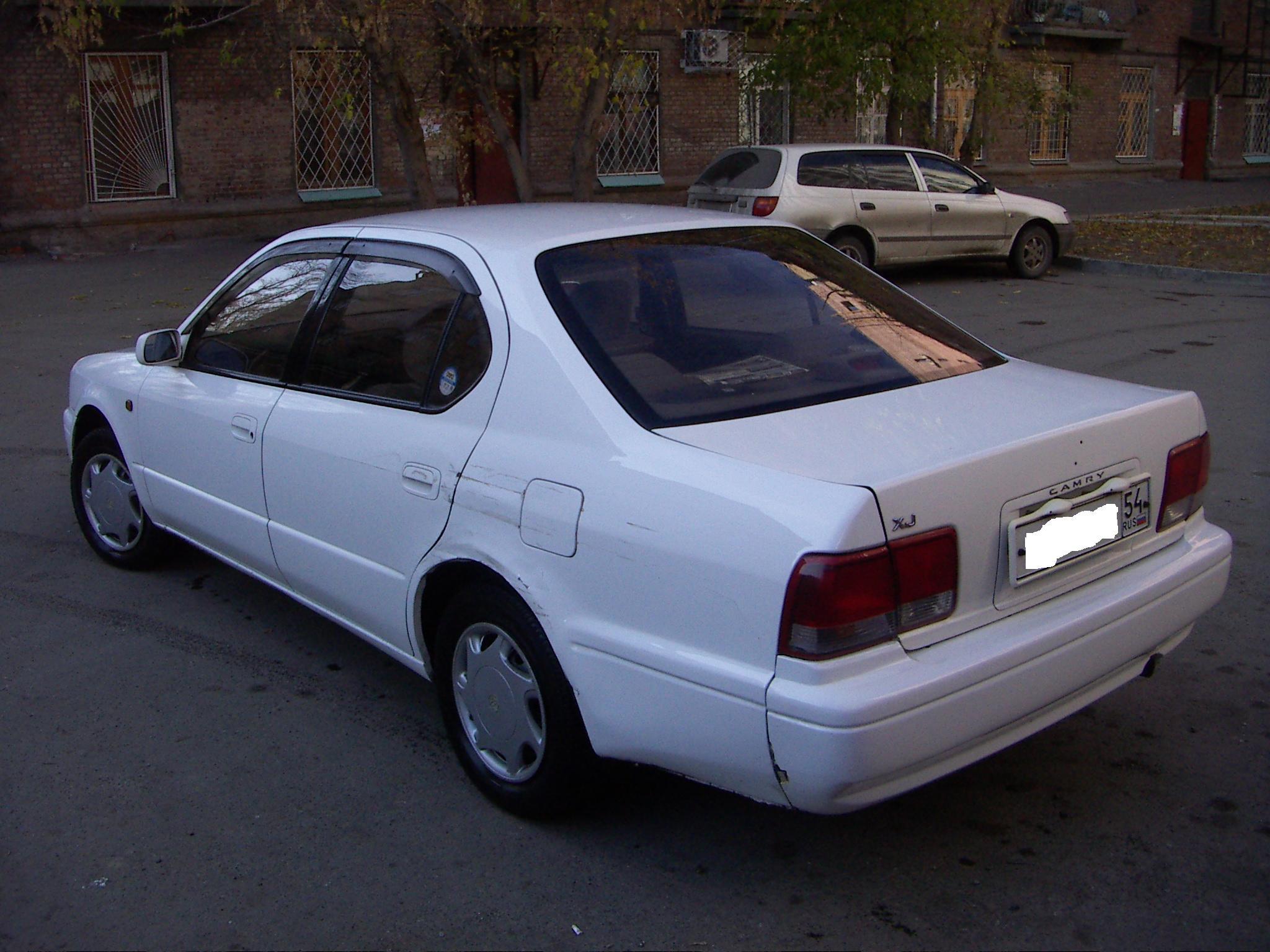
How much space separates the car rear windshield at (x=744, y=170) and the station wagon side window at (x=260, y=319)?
32.7 feet

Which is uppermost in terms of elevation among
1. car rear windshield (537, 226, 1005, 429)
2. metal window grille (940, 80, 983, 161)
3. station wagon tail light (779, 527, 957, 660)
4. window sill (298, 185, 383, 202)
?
metal window grille (940, 80, 983, 161)

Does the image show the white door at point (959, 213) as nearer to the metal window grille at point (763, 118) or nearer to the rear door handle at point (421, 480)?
the metal window grille at point (763, 118)

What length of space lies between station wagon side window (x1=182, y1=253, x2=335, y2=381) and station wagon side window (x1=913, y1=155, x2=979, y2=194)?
1133 cm

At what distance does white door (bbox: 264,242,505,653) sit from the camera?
3502 millimetres

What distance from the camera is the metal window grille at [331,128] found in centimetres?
1916

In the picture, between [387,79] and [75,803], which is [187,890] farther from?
[387,79]

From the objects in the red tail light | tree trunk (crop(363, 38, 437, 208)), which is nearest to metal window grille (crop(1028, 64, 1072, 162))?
the red tail light

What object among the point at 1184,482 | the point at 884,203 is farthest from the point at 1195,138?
the point at 1184,482

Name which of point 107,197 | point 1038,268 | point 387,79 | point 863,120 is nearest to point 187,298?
point 387,79

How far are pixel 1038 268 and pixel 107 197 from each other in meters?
12.9

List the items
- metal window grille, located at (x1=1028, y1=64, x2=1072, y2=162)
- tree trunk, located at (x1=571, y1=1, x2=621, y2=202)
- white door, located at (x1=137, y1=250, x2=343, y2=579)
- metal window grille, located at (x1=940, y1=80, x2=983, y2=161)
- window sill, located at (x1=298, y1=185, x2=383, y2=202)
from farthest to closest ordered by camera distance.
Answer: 1. metal window grille, located at (x1=1028, y1=64, x2=1072, y2=162)
2. metal window grille, located at (x1=940, y1=80, x2=983, y2=161)
3. window sill, located at (x1=298, y1=185, x2=383, y2=202)
4. tree trunk, located at (x1=571, y1=1, x2=621, y2=202)
5. white door, located at (x1=137, y1=250, x2=343, y2=579)

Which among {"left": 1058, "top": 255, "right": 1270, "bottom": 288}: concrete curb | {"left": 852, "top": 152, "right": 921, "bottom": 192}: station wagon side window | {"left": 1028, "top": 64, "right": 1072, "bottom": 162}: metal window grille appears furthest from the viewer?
{"left": 1028, "top": 64, "right": 1072, "bottom": 162}: metal window grille

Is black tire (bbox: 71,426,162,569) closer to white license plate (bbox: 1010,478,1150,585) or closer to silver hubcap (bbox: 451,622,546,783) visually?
silver hubcap (bbox: 451,622,546,783)

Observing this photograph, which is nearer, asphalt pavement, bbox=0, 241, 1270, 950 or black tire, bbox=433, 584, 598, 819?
asphalt pavement, bbox=0, 241, 1270, 950
